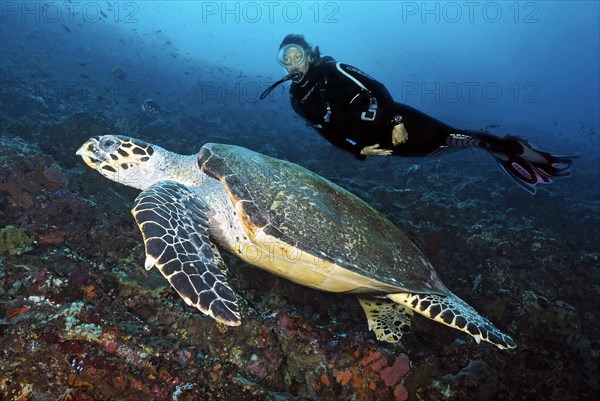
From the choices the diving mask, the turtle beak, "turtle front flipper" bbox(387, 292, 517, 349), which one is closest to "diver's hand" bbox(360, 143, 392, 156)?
the diving mask

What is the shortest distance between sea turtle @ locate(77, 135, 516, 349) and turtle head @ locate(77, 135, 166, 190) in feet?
0.04

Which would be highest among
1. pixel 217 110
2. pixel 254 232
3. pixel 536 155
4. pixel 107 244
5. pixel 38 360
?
pixel 536 155

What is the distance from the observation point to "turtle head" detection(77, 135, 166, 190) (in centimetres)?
371

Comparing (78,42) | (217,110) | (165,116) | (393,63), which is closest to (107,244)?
(165,116)

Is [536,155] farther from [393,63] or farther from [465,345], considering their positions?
[393,63]

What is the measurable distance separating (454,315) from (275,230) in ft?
6.97

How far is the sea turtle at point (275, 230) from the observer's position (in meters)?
2.68

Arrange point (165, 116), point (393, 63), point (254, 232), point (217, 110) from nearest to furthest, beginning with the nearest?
point (254, 232)
point (165, 116)
point (217, 110)
point (393, 63)

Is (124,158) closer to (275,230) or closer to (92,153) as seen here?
(92,153)

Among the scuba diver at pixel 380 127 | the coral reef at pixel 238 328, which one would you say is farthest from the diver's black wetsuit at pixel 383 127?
the coral reef at pixel 238 328

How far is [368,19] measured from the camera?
2830 inches

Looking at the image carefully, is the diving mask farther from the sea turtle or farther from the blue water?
the blue water

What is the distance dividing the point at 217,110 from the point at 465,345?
16.9 m

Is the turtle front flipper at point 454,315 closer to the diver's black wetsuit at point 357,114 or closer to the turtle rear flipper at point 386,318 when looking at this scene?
the turtle rear flipper at point 386,318
